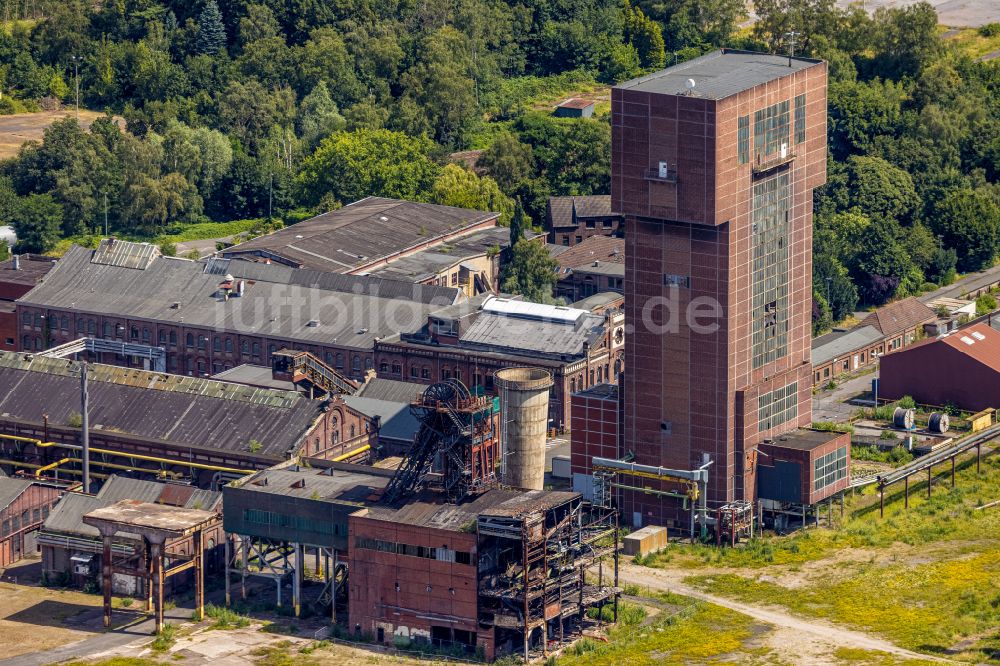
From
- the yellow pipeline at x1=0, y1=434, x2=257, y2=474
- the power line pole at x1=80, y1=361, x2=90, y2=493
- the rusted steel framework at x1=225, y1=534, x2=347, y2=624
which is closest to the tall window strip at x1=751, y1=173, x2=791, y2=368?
the rusted steel framework at x1=225, y1=534, x2=347, y2=624

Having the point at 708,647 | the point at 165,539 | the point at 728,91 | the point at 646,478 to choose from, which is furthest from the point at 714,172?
the point at 165,539

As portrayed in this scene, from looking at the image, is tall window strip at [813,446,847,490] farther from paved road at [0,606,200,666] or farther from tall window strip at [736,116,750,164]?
paved road at [0,606,200,666]

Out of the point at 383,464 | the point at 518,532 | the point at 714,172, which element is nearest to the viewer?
the point at 518,532

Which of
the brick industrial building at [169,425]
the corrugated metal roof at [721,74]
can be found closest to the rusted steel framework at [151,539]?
the brick industrial building at [169,425]

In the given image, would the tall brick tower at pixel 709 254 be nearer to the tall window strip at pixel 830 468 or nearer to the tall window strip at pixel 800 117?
the tall window strip at pixel 800 117

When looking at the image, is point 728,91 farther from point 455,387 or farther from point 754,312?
point 455,387

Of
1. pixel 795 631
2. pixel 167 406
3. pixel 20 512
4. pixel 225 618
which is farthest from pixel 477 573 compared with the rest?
pixel 167 406
